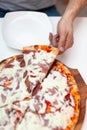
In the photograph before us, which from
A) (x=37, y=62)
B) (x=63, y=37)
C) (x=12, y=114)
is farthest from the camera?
(x=63, y=37)

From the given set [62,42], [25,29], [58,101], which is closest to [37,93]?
[58,101]

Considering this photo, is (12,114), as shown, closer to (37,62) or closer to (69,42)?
(37,62)

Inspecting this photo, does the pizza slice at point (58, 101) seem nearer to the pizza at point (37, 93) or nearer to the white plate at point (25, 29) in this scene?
the pizza at point (37, 93)

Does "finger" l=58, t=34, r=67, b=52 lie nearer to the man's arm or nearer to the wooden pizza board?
the man's arm

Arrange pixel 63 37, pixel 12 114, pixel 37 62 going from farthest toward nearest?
pixel 63 37 < pixel 37 62 < pixel 12 114

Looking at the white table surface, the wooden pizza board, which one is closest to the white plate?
the white table surface

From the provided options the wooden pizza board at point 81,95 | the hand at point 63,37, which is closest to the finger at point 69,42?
the hand at point 63,37
